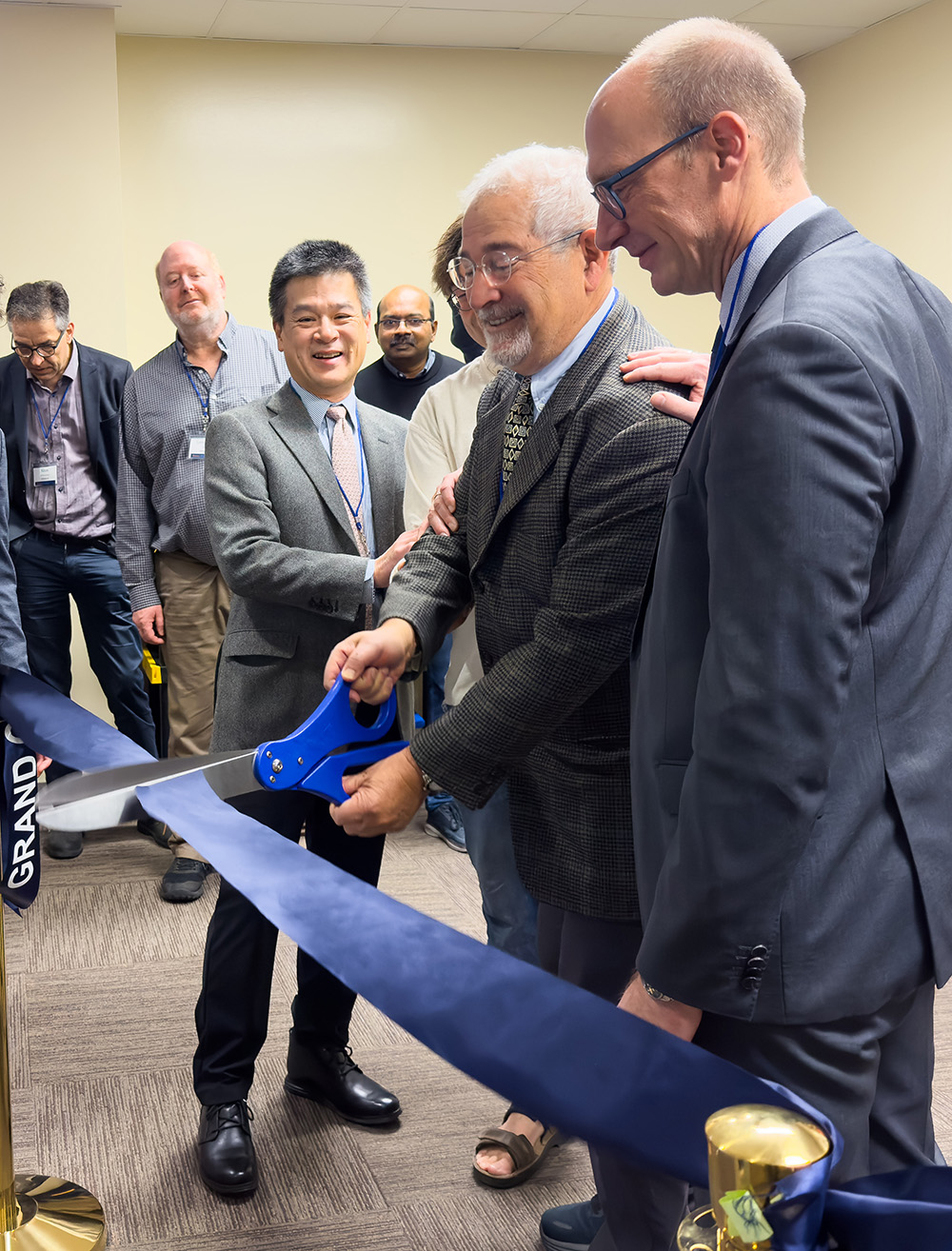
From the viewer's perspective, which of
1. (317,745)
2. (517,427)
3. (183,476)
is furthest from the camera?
(183,476)

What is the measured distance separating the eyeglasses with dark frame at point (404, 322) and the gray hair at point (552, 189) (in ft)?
9.27

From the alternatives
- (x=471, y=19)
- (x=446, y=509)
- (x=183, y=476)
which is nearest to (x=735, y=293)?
(x=446, y=509)

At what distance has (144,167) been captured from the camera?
562cm

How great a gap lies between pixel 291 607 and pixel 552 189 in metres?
1.00

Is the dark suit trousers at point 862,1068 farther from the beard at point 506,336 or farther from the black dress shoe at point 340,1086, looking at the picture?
the black dress shoe at point 340,1086

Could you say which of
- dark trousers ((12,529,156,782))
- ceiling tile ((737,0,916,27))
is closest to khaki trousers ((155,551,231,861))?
dark trousers ((12,529,156,782))

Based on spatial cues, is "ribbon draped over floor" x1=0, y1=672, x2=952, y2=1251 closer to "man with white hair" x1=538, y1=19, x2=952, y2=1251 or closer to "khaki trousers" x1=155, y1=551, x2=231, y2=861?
"man with white hair" x1=538, y1=19, x2=952, y2=1251

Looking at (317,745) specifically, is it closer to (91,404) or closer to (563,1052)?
(563,1052)

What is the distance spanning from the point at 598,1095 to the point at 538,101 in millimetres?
6300

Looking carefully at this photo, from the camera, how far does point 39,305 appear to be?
4.05m

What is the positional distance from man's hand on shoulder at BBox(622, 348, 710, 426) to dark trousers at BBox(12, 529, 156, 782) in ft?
9.93

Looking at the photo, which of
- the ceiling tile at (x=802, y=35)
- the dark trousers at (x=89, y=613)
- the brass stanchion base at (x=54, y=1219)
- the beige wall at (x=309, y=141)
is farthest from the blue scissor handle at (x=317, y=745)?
the ceiling tile at (x=802, y=35)

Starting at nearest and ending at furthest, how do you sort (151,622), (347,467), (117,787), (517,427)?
(117,787) < (517,427) < (347,467) < (151,622)

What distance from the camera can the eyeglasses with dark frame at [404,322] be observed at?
→ 4324 mm
